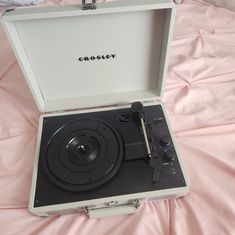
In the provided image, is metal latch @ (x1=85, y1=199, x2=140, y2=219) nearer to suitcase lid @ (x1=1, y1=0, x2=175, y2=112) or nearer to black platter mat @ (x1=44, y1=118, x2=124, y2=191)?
black platter mat @ (x1=44, y1=118, x2=124, y2=191)

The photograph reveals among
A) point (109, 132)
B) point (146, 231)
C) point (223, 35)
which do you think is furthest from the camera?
point (223, 35)

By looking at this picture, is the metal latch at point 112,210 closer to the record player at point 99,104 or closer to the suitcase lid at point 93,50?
the record player at point 99,104

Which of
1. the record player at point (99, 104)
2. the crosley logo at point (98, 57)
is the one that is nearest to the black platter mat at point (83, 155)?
the record player at point (99, 104)

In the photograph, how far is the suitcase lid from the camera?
535mm

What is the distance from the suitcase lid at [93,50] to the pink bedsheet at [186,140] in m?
0.10

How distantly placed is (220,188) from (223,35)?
0.58m

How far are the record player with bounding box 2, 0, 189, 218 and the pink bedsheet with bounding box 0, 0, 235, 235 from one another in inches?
1.6

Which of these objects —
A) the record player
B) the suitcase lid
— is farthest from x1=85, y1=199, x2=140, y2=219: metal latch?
the suitcase lid

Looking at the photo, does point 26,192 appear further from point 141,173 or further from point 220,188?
point 220,188

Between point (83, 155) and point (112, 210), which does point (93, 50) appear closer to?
point (83, 155)

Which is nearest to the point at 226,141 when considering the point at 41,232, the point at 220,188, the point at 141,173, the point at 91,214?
the point at 220,188

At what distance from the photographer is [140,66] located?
0.69 m

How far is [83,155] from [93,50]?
26cm

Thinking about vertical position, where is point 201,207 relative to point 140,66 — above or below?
below
